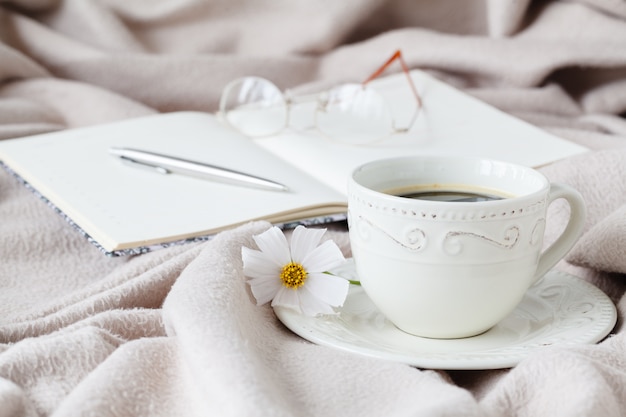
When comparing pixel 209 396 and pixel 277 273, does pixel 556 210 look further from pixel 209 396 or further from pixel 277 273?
pixel 209 396

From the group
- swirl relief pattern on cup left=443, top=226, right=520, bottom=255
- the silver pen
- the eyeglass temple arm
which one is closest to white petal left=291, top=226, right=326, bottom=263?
swirl relief pattern on cup left=443, top=226, right=520, bottom=255

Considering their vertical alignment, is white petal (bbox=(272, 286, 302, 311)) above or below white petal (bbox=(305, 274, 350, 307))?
below

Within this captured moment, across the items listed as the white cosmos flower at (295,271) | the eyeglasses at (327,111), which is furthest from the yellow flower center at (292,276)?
the eyeglasses at (327,111)

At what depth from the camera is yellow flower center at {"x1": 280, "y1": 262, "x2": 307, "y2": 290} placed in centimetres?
56

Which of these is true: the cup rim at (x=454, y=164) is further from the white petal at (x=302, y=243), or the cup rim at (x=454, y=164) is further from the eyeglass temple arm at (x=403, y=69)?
the eyeglass temple arm at (x=403, y=69)

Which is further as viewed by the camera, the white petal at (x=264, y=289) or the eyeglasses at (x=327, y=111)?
the eyeglasses at (x=327, y=111)

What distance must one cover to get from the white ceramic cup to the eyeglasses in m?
0.45

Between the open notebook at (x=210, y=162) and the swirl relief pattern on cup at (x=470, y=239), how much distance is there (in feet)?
0.87

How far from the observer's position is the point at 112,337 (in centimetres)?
54

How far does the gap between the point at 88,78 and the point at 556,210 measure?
80cm

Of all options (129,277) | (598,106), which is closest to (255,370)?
(129,277)

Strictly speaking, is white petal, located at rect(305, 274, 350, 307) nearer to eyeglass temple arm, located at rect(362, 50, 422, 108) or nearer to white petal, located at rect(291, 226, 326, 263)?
white petal, located at rect(291, 226, 326, 263)

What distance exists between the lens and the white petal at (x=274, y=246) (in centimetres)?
57

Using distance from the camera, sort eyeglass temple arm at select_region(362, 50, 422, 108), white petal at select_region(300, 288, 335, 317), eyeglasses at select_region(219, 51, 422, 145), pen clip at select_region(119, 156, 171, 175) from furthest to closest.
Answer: eyeglass temple arm at select_region(362, 50, 422, 108), eyeglasses at select_region(219, 51, 422, 145), pen clip at select_region(119, 156, 171, 175), white petal at select_region(300, 288, 335, 317)
